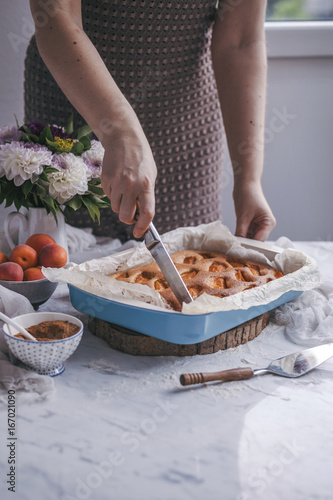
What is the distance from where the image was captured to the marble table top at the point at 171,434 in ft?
1.90

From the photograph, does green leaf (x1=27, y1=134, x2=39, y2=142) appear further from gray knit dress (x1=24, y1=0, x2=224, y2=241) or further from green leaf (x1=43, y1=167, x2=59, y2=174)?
gray knit dress (x1=24, y1=0, x2=224, y2=241)

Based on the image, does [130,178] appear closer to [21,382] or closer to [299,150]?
[21,382]

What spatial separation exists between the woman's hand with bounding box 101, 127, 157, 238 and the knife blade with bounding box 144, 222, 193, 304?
21 millimetres

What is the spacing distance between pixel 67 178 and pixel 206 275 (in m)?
0.33

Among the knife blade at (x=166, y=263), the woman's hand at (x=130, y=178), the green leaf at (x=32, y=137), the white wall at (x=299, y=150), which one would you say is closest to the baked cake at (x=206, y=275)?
the knife blade at (x=166, y=263)

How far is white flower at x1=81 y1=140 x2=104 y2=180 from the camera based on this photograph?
3.72 ft

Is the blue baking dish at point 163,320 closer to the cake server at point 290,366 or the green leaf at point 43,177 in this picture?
the cake server at point 290,366

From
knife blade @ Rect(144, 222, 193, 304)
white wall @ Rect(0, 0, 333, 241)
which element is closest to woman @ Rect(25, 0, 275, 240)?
knife blade @ Rect(144, 222, 193, 304)

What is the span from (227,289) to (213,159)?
0.75 metres

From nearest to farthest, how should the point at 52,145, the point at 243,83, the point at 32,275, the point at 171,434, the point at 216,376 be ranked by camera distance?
the point at 171,434, the point at 216,376, the point at 32,275, the point at 52,145, the point at 243,83

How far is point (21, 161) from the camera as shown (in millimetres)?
1037

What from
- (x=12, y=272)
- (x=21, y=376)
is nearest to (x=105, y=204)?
(x=12, y=272)

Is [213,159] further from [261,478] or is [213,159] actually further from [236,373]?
[261,478]

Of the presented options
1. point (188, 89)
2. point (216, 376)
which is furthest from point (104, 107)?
point (188, 89)
